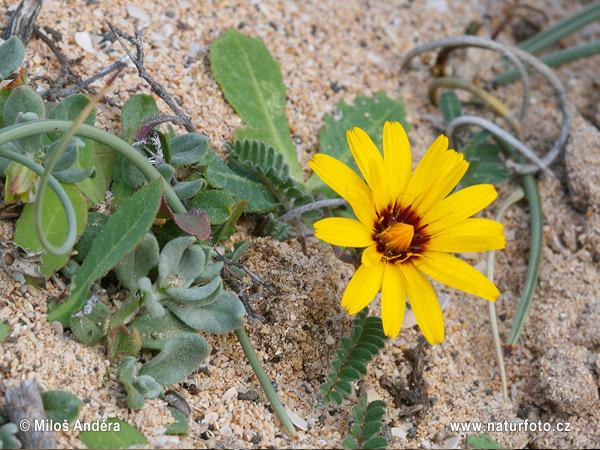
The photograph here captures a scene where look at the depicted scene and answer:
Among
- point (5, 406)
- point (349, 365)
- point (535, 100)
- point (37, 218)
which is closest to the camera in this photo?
point (37, 218)

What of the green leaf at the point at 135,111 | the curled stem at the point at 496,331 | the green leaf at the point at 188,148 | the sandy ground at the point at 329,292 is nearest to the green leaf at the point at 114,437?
the sandy ground at the point at 329,292

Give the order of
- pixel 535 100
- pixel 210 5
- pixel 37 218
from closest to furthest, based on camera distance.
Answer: pixel 37 218, pixel 210 5, pixel 535 100

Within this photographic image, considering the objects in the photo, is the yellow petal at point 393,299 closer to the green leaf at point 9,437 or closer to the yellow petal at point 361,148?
the yellow petal at point 361,148

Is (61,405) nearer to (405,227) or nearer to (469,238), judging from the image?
(405,227)

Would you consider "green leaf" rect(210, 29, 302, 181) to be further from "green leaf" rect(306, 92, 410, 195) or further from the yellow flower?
the yellow flower

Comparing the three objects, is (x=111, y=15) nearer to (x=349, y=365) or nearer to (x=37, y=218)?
(x=37, y=218)

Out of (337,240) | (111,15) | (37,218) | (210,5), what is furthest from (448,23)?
(37,218)

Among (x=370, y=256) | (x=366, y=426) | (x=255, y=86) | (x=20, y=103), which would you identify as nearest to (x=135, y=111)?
(x=20, y=103)
